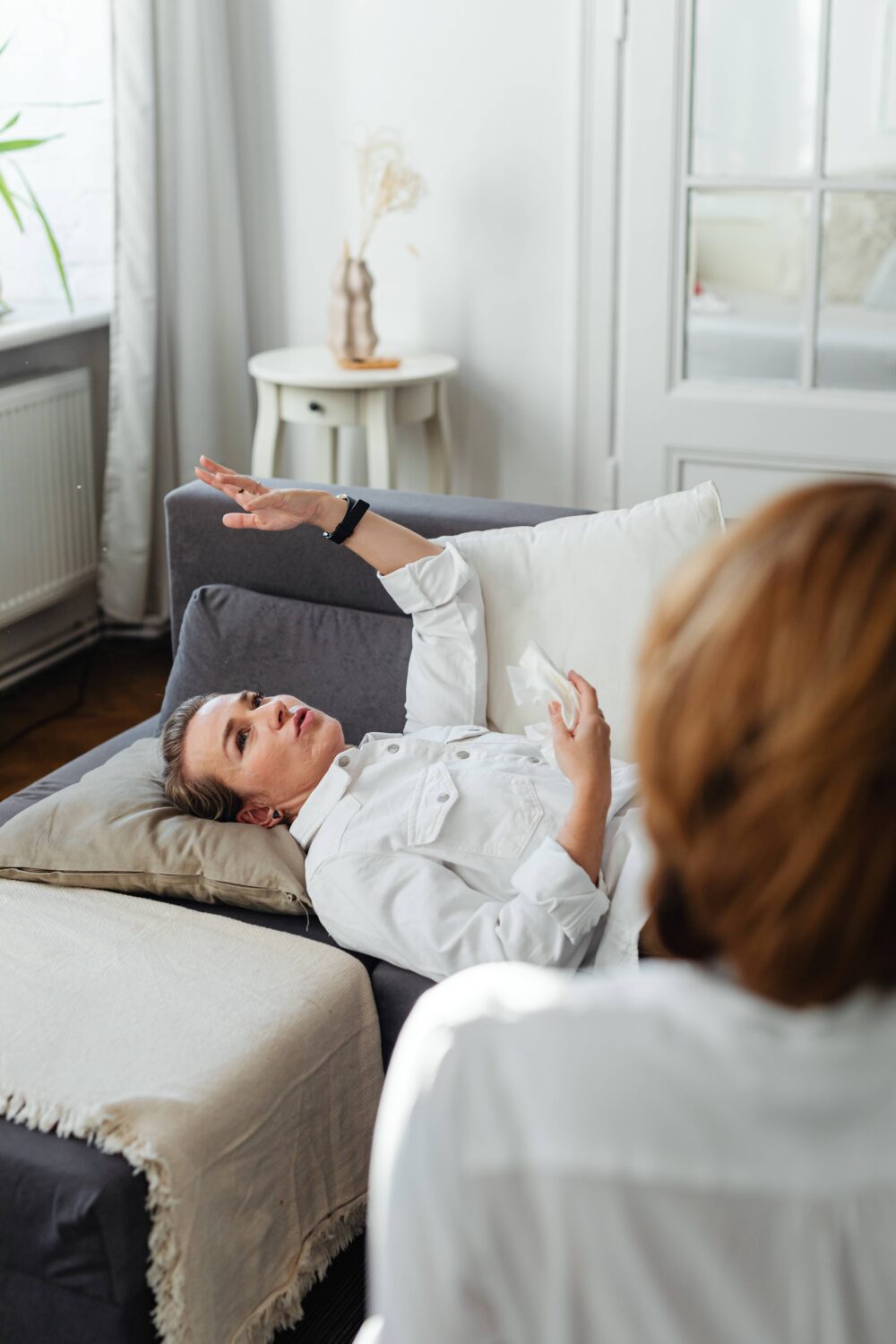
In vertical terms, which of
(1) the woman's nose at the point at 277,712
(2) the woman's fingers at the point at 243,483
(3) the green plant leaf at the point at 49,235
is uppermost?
(3) the green plant leaf at the point at 49,235

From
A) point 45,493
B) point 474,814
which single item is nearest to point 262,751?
point 474,814

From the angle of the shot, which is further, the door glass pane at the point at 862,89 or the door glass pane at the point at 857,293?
the door glass pane at the point at 857,293

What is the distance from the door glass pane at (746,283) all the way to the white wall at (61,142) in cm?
154

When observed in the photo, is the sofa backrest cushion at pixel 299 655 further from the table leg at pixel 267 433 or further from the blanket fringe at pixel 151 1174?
the table leg at pixel 267 433

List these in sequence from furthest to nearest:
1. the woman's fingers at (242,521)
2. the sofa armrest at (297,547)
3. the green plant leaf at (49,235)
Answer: the green plant leaf at (49,235), the sofa armrest at (297,547), the woman's fingers at (242,521)

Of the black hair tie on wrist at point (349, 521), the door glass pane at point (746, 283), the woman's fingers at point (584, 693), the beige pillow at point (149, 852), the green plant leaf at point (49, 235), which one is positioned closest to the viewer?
the woman's fingers at point (584, 693)

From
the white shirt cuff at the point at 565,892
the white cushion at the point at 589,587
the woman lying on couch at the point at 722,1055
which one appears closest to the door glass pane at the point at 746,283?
the white cushion at the point at 589,587

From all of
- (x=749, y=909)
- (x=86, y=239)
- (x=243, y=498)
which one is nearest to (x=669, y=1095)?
(x=749, y=909)

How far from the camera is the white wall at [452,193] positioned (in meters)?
3.33

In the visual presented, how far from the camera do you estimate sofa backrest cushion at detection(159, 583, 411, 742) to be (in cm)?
214

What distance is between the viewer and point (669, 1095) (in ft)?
2.05

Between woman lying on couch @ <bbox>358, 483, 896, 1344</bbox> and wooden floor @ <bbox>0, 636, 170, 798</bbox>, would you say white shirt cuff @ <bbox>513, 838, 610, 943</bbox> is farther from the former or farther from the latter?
wooden floor @ <bbox>0, 636, 170, 798</bbox>

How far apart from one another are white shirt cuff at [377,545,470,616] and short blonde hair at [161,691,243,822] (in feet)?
1.07

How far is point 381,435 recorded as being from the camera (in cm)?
329
